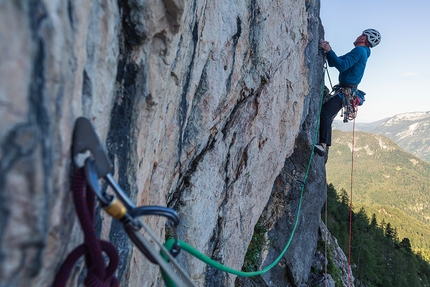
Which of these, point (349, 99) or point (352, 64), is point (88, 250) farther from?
point (349, 99)

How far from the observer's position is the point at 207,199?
4.34 m

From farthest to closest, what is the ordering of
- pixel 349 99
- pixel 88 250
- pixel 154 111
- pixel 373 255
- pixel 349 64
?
1. pixel 373 255
2. pixel 349 99
3. pixel 349 64
4. pixel 154 111
5. pixel 88 250

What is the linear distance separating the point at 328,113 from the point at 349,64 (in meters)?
1.55

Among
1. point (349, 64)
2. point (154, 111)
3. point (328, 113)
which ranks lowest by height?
point (154, 111)

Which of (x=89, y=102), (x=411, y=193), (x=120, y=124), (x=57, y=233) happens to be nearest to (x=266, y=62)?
(x=120, y=124)

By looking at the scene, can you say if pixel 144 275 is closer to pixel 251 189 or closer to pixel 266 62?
pixel 251 189

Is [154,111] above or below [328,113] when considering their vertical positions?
below

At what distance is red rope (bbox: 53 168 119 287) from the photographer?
1255 millimetres

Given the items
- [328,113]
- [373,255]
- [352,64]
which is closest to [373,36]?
[352,64]

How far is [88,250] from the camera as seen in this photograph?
4.32 ft

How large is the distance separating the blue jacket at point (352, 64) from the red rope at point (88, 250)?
665cm

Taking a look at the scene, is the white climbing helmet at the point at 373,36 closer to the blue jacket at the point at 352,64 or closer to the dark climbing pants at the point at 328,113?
the blue jacket at the point at 352,64

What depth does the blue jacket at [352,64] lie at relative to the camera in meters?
6.57

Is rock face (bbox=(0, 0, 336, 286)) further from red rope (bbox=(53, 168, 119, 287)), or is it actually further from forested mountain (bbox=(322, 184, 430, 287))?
forested mountain (bbox=(322, 184, 430, 287))
